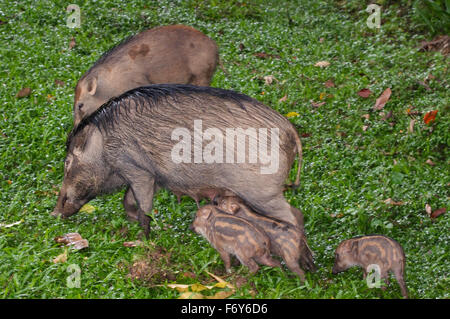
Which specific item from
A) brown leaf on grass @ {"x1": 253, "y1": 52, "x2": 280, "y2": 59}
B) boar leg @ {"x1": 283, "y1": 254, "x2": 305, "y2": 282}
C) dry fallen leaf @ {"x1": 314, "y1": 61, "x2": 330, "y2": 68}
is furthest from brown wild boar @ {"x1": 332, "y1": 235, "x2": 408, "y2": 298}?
brown leaf on grass @ {"x1": 253, "y1": 52, "x2": 280, "y2": 59}

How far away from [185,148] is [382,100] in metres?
3.25

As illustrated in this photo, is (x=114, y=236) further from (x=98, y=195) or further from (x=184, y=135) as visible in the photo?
(x=184, y=135)

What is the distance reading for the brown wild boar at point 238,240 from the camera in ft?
15.6

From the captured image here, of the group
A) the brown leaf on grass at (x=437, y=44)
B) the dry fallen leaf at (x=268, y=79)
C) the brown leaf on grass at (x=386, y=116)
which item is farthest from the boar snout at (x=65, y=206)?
the brown leaf on grass at (x=437, y=44)

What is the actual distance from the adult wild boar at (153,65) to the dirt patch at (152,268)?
233cm

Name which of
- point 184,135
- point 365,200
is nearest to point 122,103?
point 184,135

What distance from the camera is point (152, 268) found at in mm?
4816

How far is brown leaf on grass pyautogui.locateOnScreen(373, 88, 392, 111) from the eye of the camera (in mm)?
7377

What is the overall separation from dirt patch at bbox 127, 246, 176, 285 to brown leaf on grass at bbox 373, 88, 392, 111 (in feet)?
11.1

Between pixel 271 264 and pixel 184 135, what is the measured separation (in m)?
1.15
